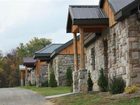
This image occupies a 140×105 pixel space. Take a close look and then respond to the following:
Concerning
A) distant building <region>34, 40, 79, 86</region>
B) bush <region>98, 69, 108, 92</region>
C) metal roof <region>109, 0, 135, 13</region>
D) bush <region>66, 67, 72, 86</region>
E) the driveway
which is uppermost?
metal roof <region>109, 0, 135, 13</region>

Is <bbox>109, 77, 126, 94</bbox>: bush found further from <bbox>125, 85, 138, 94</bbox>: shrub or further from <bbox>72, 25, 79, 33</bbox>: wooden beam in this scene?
<bbox>72, 25, 79, 33</bbox>: wooden beam

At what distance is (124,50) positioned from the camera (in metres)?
23.0

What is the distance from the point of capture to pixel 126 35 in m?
22.4

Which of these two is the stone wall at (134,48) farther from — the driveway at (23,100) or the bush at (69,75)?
the bush at (69,75)

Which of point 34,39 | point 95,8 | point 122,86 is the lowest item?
point 122,86

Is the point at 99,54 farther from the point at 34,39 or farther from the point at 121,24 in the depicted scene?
the point at 34,39

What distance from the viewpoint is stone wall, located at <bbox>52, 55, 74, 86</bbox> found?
46062mm

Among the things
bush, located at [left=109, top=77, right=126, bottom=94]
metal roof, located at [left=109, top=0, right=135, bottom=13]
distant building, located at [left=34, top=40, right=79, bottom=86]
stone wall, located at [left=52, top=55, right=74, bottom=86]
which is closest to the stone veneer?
bush, located at [left=109, top=77, right=126, bottom=94]

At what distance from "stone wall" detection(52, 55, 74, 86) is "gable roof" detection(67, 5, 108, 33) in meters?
18.4

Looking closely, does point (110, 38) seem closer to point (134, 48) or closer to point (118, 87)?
point (134, 48)

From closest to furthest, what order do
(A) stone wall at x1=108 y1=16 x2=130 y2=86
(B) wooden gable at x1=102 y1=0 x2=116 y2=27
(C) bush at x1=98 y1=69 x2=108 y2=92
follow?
(A) stone wall at x1=108 y1=16 x2=130 y2=86 < (B) wooden gable at x1=102 y1=0 x2=116 y2=27 < (C) bush at x1=98 y1=69 x2=108 y2=92

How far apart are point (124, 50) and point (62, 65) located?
23825 mm

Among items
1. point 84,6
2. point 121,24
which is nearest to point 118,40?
point 121,24

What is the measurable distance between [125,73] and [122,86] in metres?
0.77
